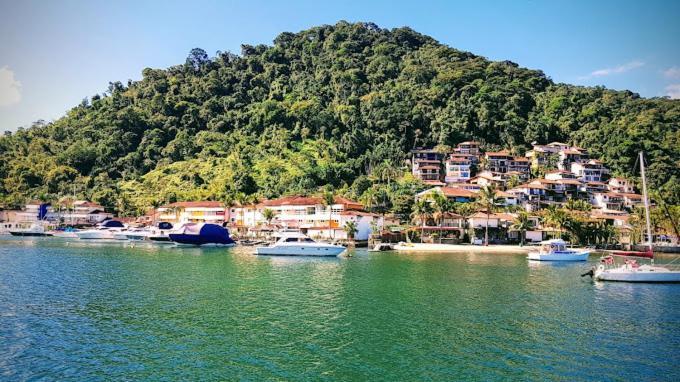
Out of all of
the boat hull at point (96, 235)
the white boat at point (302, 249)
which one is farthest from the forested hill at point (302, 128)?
the white boat at point (302, 249)

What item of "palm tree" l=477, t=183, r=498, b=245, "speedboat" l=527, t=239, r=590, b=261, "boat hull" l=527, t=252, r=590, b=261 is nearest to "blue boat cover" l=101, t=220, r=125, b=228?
"palm tree" l=477, t=183, r=498, b=245

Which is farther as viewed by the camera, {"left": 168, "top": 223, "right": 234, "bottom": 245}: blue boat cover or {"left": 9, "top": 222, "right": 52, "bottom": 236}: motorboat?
{"left": 9, "top": 222, "right": 52, "bottom": 236}: motorboat

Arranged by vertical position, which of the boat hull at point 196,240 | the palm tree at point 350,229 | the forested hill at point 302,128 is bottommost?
the boat hull at point 196,240

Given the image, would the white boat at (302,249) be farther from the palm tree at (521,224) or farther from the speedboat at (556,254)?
the palm tree at (521,224)

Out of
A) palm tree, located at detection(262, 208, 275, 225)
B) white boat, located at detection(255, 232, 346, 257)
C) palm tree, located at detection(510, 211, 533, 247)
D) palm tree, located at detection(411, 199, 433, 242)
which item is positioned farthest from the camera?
palm tree, located at detection(262, 208, 275, 225)

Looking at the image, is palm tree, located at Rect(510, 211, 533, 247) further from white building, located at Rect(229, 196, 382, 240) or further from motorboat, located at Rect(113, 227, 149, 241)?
motorboat, located at Rect(113, 227, 149, 241)

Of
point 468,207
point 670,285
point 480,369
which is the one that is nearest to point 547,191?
point 468,207
